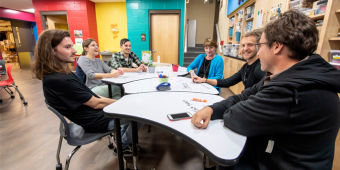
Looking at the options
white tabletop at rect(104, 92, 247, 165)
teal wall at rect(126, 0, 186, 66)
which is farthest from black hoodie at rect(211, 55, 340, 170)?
teal wall at rect(126, 0, 186, 66)

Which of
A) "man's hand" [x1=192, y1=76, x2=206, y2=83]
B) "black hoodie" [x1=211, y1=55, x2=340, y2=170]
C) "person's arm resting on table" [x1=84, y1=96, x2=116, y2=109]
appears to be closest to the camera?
"black hoodie" [x1=211, y1=55, x2=340, y2=170]

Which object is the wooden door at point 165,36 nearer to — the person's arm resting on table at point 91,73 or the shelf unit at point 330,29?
the person's arm resting on table at point 91,73

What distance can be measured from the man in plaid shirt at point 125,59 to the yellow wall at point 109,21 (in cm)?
326

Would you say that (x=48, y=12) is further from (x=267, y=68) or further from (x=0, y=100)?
(x=267, y=68)

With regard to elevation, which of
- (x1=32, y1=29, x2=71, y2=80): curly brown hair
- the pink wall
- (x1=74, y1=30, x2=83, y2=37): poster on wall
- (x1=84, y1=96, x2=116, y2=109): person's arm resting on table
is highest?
the pink wall

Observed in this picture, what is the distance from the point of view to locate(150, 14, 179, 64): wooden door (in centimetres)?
509

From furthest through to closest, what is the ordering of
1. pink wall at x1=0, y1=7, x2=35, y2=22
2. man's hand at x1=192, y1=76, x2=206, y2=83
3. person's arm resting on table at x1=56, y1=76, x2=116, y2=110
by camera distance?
pink wall at x1=0, y1=7, x2=35, y2=22 → man's hand at x1=192, y1=76, x2=206, y2=83 → person's arm resting on table at x1=56, y1=76, x2=116, y2=110

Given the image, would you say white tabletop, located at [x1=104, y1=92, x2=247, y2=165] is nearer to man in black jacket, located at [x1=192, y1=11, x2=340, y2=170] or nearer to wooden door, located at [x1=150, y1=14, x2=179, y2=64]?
man in black jacket, located at [x1=192, y1=11, x2=340, y2=170]

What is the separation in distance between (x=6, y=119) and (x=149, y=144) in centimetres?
248

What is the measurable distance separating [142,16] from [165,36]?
0.96 m

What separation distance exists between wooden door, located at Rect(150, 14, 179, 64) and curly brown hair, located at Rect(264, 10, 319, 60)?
464 centimetres

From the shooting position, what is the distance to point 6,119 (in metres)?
2.55

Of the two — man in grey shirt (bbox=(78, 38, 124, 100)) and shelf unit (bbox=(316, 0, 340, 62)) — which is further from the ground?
shelf unit (bbox=(316, 0, 340, 62))

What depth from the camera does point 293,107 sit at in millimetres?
627
